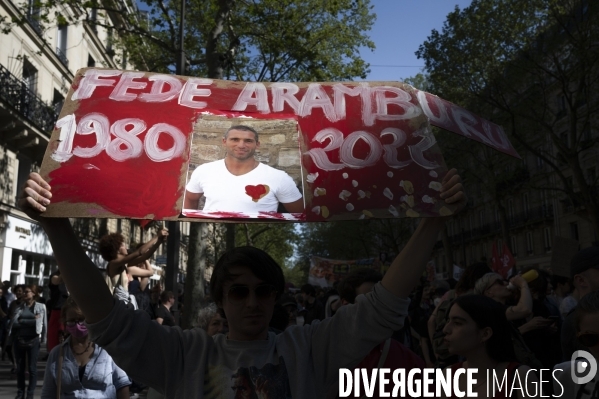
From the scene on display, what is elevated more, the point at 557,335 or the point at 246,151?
the point at 246,151

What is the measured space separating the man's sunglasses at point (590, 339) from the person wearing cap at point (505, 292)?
79.1 inches

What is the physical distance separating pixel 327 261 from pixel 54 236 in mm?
28174

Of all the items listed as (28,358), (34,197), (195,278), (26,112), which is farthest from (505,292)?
(26,112)

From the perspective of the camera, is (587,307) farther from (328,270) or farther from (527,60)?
(328,270)

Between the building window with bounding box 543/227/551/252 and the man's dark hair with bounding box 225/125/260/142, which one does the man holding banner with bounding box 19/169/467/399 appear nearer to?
the man's dark hair with bounding box 225/125/260/142

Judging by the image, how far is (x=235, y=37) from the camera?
1525 centimetres

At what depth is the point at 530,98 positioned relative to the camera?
2059cm

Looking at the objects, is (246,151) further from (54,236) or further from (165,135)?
(54,236)

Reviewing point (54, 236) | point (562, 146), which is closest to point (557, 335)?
point (54, 236)

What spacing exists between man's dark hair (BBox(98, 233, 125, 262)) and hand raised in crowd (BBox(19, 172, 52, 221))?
3642 mm

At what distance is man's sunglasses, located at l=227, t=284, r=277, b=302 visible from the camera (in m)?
2.22

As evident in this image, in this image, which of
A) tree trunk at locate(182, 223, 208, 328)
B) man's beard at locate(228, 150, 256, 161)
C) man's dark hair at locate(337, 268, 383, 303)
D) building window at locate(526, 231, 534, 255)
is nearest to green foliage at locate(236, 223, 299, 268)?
building window at locate(526, 231, 534, 255)

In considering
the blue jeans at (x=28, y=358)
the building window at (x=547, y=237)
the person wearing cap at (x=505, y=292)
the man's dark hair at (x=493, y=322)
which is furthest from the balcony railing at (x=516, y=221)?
the man's dark hair at (x=493, y=322)

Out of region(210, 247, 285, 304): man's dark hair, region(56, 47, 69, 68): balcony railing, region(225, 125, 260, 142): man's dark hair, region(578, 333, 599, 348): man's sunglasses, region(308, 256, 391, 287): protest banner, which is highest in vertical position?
region(56, 47, 69, 68): balcony railing
